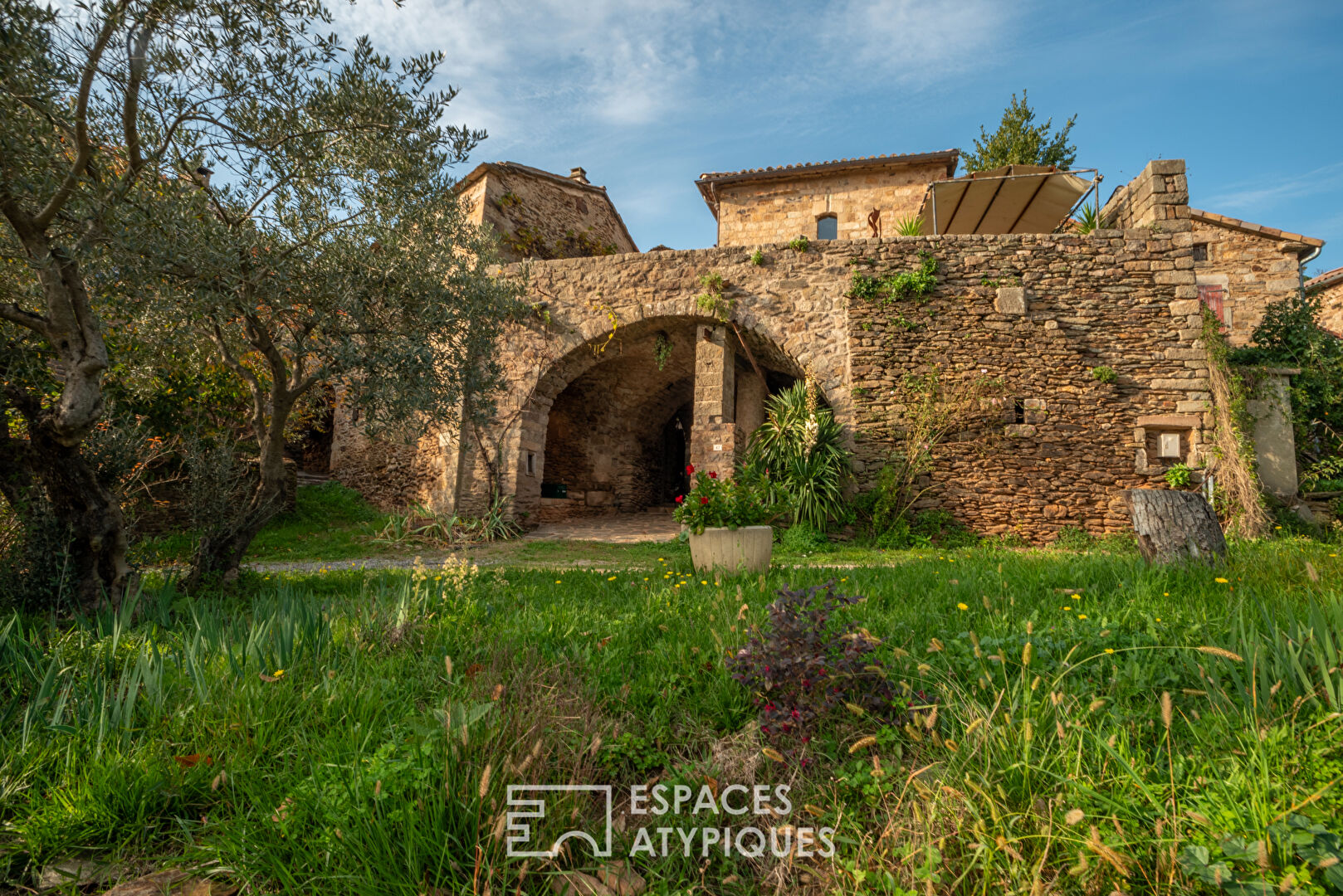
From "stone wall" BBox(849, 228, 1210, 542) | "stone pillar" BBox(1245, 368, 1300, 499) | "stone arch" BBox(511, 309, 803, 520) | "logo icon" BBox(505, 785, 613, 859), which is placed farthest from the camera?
"stone arch" BBox(511, 309, 803, 520)

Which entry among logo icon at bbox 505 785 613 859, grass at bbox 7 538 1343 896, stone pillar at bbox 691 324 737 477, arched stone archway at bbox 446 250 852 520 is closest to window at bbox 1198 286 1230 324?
arched stone archway at bbox 446 250 852 520

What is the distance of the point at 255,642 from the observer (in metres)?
2.57

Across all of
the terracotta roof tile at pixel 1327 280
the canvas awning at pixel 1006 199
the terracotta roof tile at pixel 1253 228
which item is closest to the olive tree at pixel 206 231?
the canvas awning at pixel 1006 199

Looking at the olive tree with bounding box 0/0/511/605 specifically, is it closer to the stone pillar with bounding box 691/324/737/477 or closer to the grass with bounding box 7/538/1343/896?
the grass with bounding box 7/538/1343/896

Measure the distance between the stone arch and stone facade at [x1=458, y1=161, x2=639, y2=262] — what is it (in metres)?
3.55

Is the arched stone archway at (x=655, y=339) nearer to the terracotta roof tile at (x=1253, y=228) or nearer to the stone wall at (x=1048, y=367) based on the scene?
the stone wall at (x=1048, y=367)

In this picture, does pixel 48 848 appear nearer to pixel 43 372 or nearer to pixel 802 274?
pixel 43 372

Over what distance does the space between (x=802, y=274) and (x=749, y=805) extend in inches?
368

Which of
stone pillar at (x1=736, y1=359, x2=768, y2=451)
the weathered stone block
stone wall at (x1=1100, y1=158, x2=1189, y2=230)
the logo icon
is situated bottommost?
the logo icon

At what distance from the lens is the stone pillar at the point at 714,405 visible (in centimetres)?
962

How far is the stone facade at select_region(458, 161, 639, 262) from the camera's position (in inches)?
541

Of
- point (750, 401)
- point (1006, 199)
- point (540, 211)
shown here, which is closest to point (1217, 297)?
point (1006, 199)

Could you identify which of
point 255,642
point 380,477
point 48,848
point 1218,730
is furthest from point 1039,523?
point 380,477

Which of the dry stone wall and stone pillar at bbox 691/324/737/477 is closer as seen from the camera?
the dry stone wall
